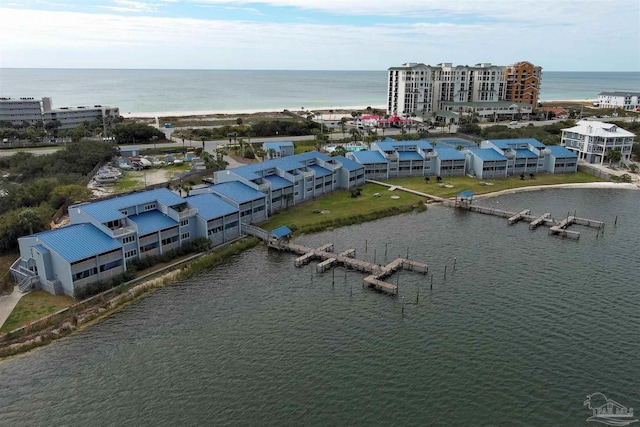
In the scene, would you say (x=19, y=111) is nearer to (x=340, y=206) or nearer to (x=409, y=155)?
(x=340, y=206)

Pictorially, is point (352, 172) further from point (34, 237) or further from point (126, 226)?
point (34, 237)

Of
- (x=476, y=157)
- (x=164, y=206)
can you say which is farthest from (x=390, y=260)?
(x=476, y=157)

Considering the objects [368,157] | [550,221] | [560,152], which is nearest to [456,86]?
[560,152]

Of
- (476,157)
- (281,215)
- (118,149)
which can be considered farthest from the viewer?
(118,149)

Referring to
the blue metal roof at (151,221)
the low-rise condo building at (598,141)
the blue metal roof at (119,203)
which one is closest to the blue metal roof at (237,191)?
the blue metal roof at (119,203)

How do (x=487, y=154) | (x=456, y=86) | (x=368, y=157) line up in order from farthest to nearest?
(x=456, y=86) < (x=487, y=154) < (x=368, y=157)
